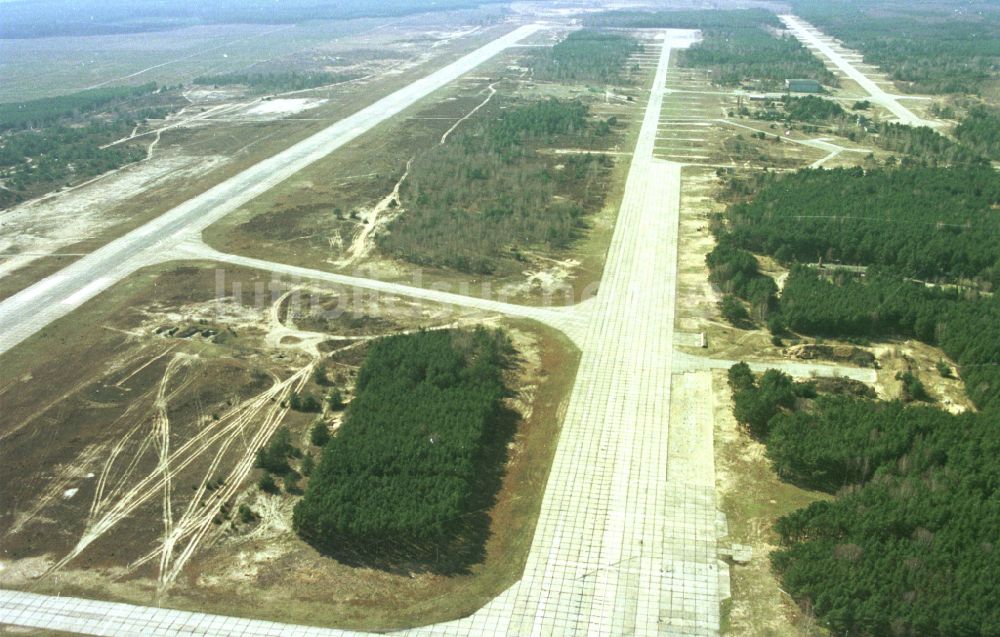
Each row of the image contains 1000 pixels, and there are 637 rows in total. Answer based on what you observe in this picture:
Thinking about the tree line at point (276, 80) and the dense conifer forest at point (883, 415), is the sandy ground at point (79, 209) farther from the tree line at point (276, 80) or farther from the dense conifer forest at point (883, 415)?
the dense conifer forest at point (883, 415)

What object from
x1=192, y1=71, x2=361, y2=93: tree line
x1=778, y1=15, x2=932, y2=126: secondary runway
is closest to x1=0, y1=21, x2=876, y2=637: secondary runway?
x1=778, y1=15, x2=932, y2=126: secondary runway

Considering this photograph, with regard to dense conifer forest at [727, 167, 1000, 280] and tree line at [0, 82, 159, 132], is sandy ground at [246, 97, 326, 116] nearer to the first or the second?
tree line at [0, 82, 159, 132]

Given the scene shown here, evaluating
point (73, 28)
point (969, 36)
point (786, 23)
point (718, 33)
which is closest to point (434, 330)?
point (718, 33)

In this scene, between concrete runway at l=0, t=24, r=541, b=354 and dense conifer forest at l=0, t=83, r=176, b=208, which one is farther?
dense conifer forest at l=0, t=83, r=176, b=208

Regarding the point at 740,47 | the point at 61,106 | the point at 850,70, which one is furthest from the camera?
the point at 740,47

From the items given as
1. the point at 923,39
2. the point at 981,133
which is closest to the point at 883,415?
the point at 981,133

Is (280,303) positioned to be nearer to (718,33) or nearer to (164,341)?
(164,341)

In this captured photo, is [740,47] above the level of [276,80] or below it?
above

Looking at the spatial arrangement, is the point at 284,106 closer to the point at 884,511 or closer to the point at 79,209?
the point at 79,209
